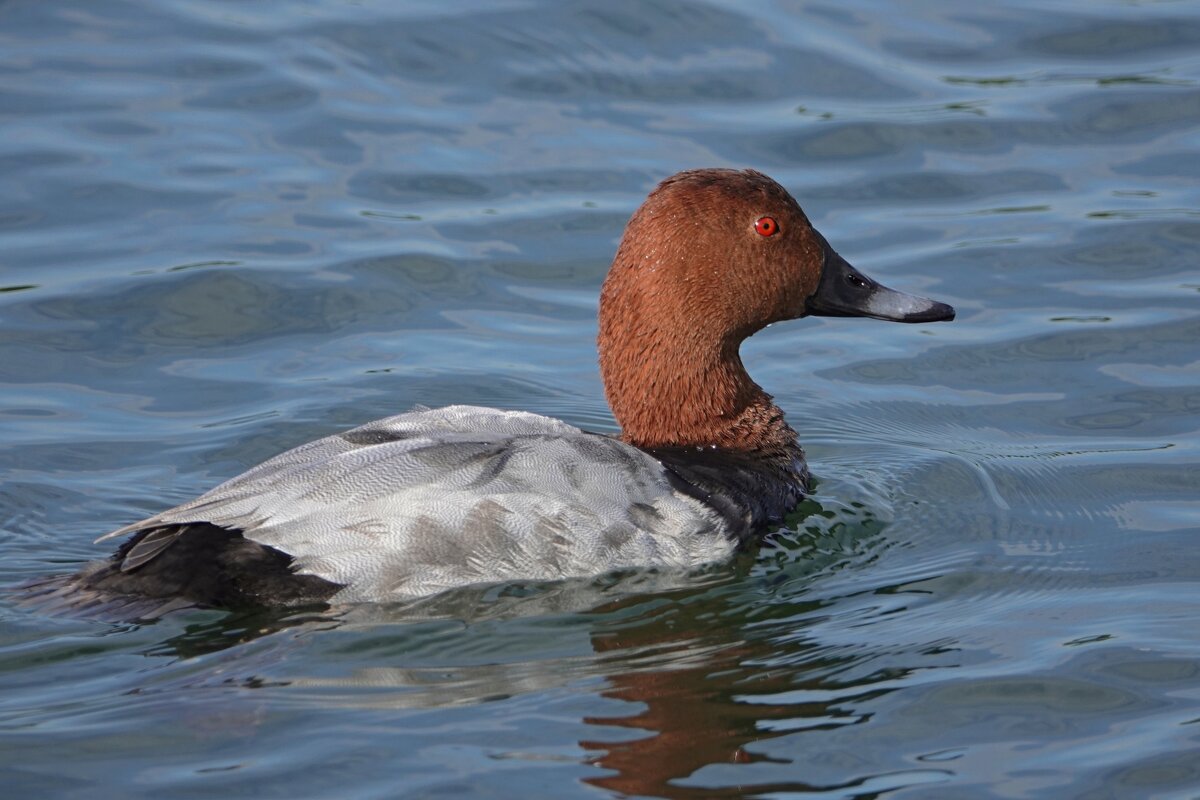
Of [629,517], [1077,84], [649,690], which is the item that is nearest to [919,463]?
[629,517]

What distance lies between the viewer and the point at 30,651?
5160 mm

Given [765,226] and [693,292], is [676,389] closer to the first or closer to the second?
[693,292]

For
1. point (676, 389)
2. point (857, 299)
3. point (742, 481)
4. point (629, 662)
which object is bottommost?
point (629, 662)

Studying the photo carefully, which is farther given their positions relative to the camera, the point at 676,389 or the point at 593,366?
the point at 593,366

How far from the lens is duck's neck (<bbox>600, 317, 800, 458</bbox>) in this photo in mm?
6410

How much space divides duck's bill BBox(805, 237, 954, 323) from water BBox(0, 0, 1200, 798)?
70cm

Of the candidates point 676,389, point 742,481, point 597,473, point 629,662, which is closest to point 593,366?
point 676,389

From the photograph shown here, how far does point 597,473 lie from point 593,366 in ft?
8.14

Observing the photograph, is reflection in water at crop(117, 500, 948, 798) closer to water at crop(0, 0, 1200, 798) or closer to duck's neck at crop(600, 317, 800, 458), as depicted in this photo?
water at crop(0, 0, 1200, 798)

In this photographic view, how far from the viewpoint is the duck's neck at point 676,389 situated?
641 centimetres

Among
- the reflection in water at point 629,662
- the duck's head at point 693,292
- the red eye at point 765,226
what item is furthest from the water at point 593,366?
the red eye at point 765,226

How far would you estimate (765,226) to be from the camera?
21.3 ft

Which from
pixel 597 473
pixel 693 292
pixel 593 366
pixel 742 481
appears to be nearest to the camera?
pixel 597 473

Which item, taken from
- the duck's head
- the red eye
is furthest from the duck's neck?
the red eye
